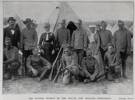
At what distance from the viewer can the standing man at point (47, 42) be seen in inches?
80.5

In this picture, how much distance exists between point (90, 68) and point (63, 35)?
1.13 ft

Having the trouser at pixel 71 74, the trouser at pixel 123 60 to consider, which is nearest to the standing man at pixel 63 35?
the trouser at pixel 71 74

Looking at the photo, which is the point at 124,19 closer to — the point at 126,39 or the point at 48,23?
the point at 126,39

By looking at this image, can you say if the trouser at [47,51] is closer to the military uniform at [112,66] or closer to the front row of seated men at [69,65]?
the front row of seated men at [69,65]

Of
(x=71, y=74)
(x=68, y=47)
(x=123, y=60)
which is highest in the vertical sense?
(x=68, y=47)

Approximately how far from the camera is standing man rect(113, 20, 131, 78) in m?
2.02

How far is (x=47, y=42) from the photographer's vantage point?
6.73 feet

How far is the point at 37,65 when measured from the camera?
6.70 feet

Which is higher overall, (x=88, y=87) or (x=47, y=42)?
(x=47, y=42)

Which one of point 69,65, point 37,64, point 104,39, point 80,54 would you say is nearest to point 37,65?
point 37,64

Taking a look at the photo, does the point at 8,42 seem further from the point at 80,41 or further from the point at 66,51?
the point at 80,41

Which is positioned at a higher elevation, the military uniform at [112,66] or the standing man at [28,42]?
the standing man at [28,42]

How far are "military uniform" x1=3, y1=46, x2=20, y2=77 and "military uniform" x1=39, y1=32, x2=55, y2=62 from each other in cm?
22

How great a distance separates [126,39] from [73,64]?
0.47 metres
